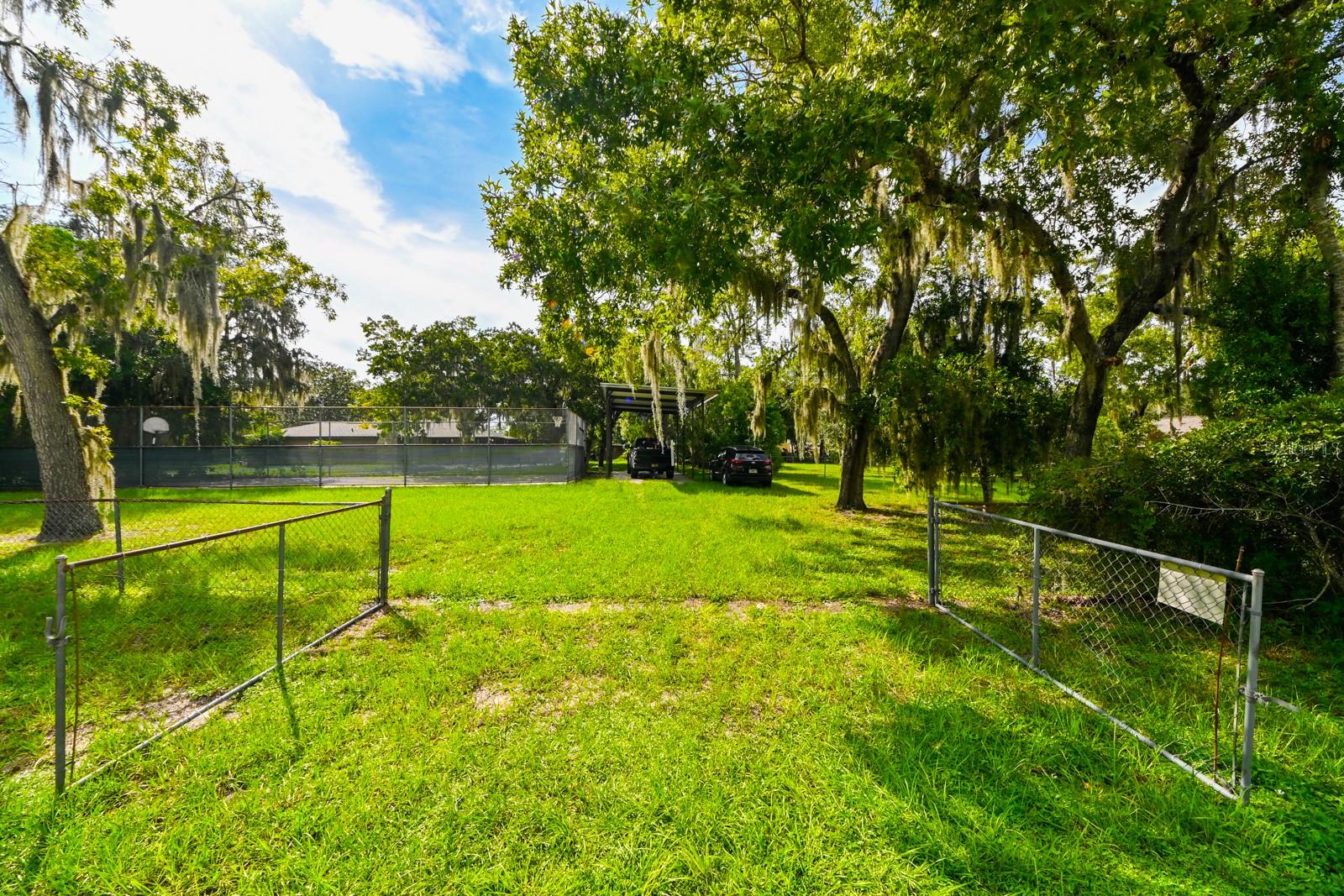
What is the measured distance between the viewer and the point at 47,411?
746 cm

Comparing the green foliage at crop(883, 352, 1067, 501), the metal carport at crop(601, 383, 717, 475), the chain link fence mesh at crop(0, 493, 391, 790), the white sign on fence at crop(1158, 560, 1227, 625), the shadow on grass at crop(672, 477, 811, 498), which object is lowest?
the shadow on grass at crop(672, 477, 811, 498)

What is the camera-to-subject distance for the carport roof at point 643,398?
55.8 feet

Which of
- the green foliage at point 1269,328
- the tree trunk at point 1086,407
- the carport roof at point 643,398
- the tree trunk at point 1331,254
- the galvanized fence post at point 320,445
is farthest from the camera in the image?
the carport roof at point 643,398

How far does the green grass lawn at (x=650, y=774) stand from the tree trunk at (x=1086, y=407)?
8.96 feet

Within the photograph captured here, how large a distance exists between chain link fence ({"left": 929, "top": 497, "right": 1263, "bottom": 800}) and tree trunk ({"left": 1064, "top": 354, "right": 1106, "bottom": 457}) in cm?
150

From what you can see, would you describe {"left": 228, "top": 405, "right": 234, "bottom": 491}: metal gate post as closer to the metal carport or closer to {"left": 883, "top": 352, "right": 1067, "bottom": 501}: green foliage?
the metal carport

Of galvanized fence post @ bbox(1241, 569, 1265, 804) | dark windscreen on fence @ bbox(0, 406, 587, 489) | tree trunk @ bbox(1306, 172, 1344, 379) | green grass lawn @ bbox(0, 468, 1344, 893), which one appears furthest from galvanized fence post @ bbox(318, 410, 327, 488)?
tree trunk @ bbox(1306, 172, 1344, 379)

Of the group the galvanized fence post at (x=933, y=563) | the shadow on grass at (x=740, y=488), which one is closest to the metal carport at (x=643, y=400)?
the shadow on grass at (x=740, y=488)

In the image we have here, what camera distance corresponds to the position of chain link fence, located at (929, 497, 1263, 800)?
2.45 meters

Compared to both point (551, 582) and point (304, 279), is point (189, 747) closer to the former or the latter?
point (551, 582)

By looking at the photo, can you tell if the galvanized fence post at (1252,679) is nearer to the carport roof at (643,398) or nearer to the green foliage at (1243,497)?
the green foliage at (1243,497)

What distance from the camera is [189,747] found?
2557 mm

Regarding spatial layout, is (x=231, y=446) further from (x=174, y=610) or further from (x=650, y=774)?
(x=650, y=774)

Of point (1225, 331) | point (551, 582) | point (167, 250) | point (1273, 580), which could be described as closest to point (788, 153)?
point (551, 582)
